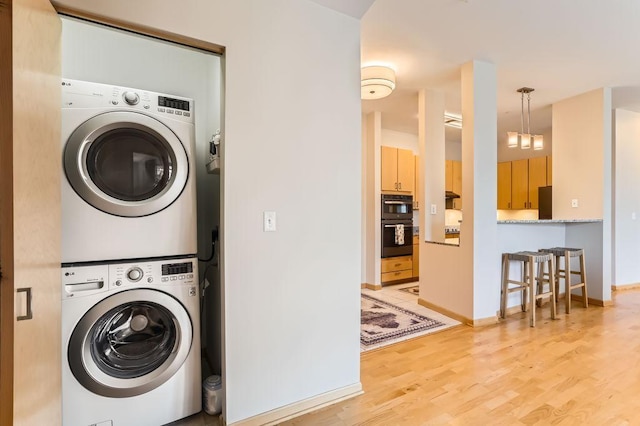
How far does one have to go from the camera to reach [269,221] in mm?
1734

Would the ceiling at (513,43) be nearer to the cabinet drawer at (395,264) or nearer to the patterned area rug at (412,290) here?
the cabinet drawer at (395,264)

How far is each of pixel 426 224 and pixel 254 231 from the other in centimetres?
281

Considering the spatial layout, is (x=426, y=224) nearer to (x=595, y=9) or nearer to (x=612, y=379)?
(x=612, y=379)

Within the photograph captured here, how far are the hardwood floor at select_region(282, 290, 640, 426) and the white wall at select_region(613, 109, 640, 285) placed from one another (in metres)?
2.08

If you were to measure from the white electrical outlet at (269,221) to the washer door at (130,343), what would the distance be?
2.06ft

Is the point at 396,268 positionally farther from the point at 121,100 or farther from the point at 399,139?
the point at 121,100

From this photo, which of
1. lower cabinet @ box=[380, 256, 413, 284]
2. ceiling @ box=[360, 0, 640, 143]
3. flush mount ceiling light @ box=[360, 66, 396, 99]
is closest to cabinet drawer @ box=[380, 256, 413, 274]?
lower cabinet @ box=[380, 256, 413, 284]

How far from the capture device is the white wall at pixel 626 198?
462 cm

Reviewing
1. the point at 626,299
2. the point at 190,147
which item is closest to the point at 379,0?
the point at 190,147

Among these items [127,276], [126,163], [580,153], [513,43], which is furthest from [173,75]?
[580,153]

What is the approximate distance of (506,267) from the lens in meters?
3.46

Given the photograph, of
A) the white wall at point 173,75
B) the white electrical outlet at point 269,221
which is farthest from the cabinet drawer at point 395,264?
the white electrical outlet at point 269,221

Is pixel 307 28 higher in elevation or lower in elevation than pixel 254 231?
higher

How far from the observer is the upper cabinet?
224 inches
